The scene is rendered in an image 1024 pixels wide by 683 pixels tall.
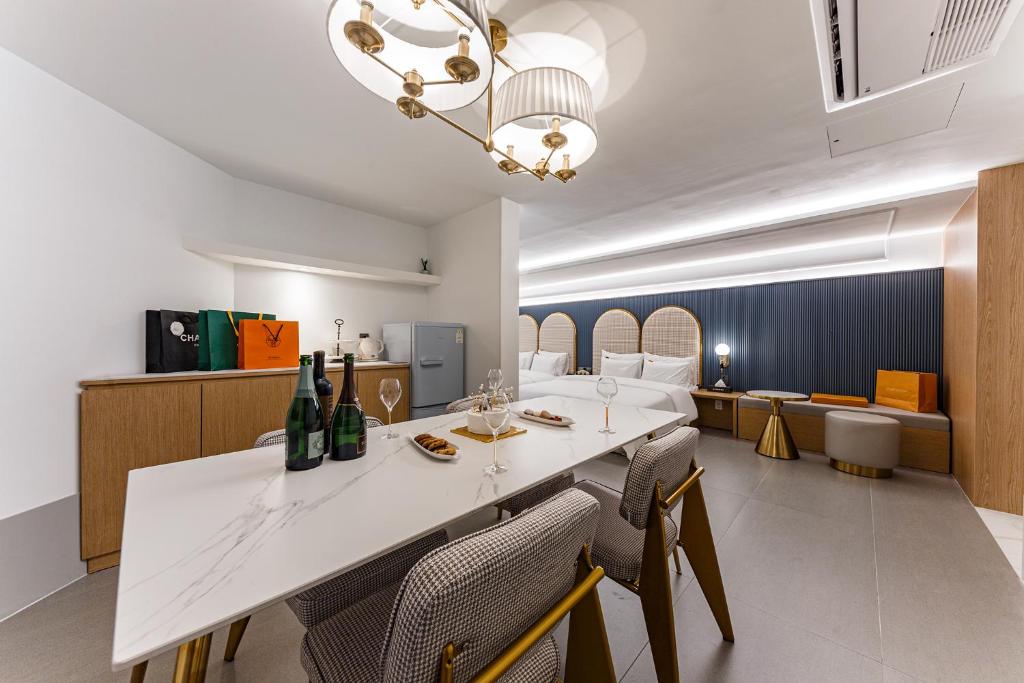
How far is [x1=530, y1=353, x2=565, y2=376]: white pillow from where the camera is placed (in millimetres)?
6980

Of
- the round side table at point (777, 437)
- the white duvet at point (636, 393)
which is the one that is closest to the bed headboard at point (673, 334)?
the white duvet at point (636, 393)

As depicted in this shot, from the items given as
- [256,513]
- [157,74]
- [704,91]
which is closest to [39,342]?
[157,74]

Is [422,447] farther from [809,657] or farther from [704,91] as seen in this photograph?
[704,91]

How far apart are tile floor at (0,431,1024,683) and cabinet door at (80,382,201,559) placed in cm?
31

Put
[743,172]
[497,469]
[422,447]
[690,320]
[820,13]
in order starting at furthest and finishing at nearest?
[690,320]
[743,172]
[820,13]
[422,447]
[497,469]

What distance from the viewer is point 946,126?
2205mm

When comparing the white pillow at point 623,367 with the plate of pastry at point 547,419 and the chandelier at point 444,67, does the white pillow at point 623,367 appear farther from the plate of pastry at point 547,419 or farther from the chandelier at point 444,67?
the chandelier at point 444,67

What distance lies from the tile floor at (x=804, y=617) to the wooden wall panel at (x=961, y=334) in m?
0.75

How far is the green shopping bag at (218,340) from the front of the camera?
100 inches

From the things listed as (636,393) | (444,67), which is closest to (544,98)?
(444,67)

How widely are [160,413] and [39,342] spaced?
2.02 ft

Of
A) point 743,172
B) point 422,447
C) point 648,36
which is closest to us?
point 422,447

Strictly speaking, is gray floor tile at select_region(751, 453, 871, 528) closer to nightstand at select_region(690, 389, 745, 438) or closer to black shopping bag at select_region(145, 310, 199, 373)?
nightstand at select_region(690, 389, 745, 438)

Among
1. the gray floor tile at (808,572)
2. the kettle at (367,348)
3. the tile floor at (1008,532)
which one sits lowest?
the gray floor tile at (808,572)
